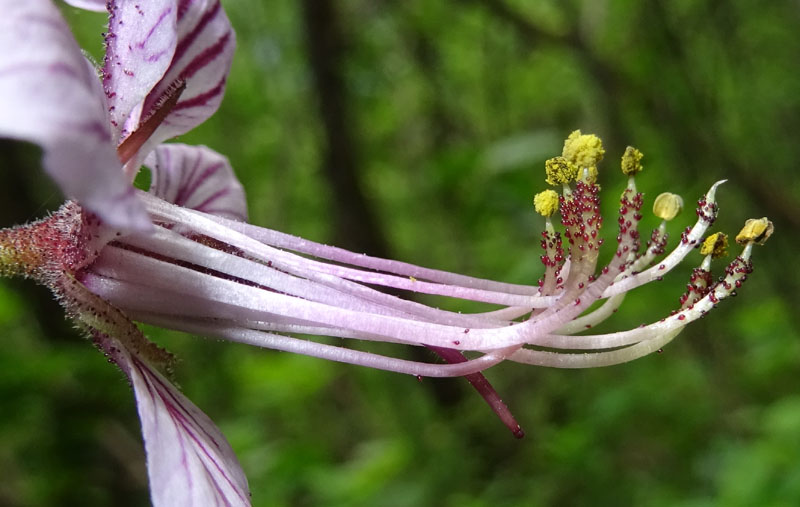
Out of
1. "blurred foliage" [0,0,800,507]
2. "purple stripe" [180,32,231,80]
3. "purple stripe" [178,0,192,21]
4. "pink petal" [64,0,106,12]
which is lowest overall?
"blurred foliage" [0,0,800,507]

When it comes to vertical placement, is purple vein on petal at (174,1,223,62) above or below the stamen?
above

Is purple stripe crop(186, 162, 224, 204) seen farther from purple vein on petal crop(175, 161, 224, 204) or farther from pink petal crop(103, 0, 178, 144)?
pink petal crop(103, 0, 178, 144)

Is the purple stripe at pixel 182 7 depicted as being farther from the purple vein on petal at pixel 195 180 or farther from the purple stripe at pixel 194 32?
the purple vein on petal at pixel 195 180

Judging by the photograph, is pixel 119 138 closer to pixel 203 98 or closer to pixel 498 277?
pixel 203 98

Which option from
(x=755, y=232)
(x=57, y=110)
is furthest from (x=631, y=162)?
(x=57, y=110)

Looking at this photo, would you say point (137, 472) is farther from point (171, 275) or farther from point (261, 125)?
point (261, 125)

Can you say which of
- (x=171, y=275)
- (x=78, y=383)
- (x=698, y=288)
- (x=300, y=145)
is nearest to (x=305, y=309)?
(x=171, y=275)

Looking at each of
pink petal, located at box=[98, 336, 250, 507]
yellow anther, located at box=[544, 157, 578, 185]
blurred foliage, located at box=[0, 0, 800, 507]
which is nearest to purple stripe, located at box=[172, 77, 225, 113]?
pink petal, located at box=[98, 336, 250, 507]

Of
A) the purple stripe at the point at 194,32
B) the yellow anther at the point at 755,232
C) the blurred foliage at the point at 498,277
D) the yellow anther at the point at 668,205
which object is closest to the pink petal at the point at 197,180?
the purple stripe at the point at 194,32
